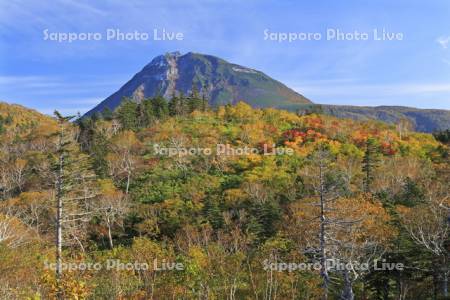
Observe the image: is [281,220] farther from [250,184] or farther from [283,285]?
[283,285]

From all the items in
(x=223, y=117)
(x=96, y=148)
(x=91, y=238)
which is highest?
(x=223, y=117)

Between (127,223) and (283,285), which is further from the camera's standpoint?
(127,223)

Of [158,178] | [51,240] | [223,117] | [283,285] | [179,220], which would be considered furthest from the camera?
[223,117]

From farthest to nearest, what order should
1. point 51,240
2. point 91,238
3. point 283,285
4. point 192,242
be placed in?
point 91,238
point 51,240
point 192,242
point 283,285

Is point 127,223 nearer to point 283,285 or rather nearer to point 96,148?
point 96,148

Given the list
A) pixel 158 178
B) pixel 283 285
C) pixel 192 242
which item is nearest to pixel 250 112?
pixel 158 178

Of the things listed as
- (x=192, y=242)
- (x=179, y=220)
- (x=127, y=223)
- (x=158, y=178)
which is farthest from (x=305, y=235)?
(x=158, y=178)

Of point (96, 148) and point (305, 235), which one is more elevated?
point (96, 148)
